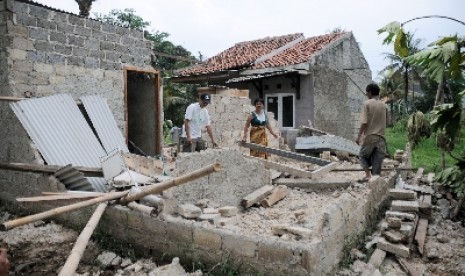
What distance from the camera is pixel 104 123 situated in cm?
665

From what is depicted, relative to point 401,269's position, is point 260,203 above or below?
above

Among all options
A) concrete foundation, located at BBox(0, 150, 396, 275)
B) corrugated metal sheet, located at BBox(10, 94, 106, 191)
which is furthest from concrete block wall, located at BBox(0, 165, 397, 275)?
corrugated metal sheet, located at BBox(10, 94, 106, 191)

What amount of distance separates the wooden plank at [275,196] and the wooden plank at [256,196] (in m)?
0.07

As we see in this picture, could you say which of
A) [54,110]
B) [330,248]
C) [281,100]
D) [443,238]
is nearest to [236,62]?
[281,100]

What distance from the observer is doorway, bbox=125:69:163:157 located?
807 cm

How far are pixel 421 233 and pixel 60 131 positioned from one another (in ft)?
19.2

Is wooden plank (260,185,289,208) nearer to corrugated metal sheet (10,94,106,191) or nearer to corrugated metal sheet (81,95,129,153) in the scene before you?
corrugated metal sheet (10,94,106,191)

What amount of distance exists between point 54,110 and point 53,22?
157cm

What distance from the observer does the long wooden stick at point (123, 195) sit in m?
3.32

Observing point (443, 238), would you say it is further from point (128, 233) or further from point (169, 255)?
point (128, 233)

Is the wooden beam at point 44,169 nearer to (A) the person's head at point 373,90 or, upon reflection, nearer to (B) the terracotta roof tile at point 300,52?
(A) the person's head at point 373,90

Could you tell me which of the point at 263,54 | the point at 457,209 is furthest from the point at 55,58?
the point at 263,54

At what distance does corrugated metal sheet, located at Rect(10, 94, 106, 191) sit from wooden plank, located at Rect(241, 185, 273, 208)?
7.10 feet

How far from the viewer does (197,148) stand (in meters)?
6.73
